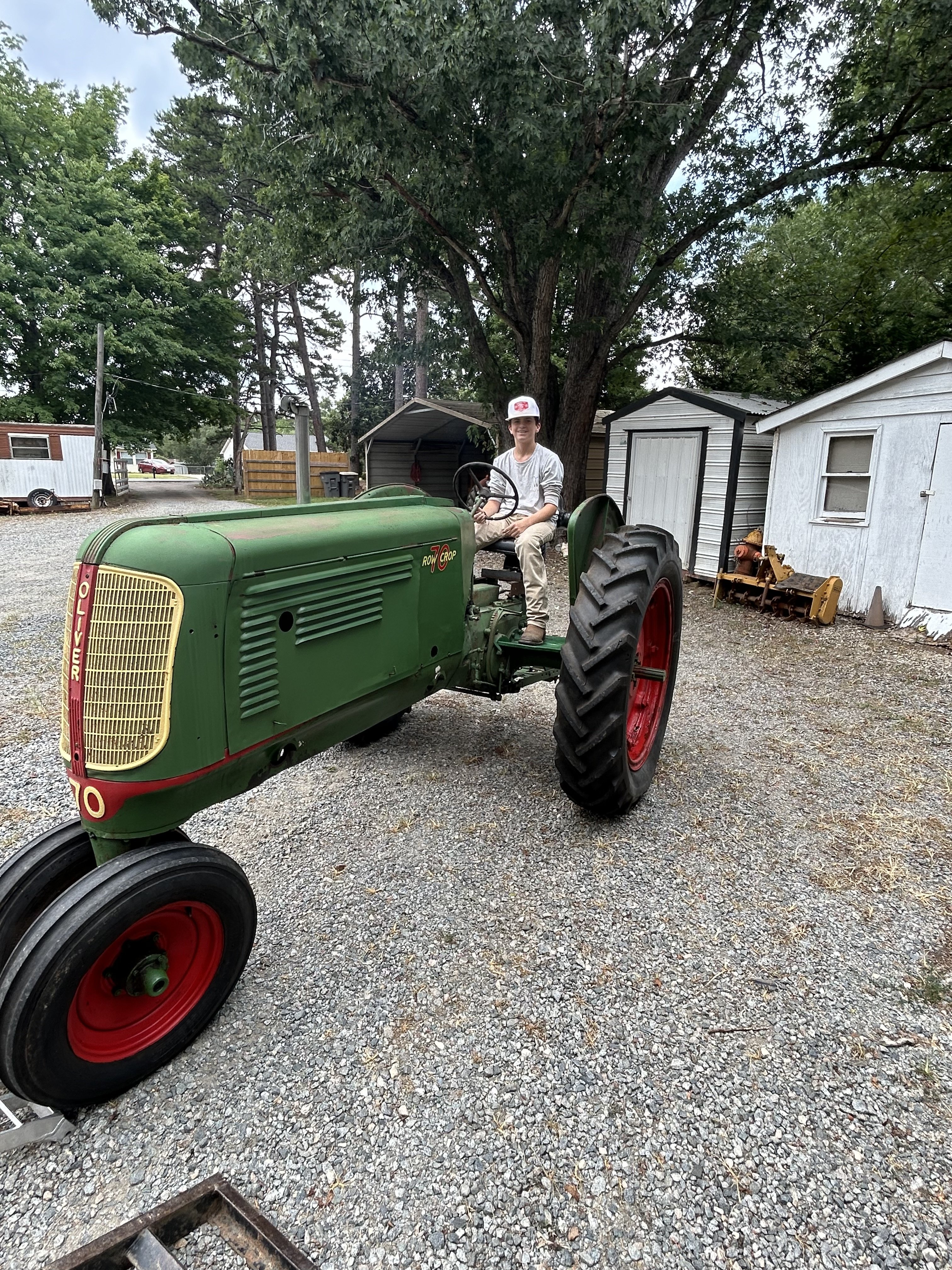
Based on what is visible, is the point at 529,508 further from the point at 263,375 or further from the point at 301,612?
the point at 263,375

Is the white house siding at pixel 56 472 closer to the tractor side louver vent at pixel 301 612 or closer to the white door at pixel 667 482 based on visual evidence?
the white door at pixel 667 482

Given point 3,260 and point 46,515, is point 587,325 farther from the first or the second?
point 3,260

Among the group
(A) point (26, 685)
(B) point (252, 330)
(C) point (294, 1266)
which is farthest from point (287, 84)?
(B) point (252, 330)

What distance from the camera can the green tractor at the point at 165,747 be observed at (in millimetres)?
1671

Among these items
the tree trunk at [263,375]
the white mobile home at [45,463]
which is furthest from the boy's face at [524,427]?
the tree trunk at [263,375]

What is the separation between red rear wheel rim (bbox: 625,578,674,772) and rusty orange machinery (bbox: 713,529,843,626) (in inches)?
178

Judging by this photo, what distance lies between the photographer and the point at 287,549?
7.05 ft

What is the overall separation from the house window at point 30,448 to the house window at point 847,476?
58.8 ft

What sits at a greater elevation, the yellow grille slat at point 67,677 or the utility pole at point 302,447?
the utility pole at point 302,447

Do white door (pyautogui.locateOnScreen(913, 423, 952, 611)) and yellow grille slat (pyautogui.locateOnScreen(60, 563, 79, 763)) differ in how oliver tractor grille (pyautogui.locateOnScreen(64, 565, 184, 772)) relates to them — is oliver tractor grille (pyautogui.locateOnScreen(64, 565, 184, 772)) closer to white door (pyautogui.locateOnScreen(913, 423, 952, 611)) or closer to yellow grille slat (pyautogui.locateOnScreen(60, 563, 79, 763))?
yellow grille slat (pyautogui.locateOnScreen(60, 563, 79, 763))

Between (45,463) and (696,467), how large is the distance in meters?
16.1

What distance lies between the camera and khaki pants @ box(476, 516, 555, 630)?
3.66 m

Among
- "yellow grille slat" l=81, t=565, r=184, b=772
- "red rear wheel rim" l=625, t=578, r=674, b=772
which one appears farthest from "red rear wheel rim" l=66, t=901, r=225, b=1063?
"red rear wheel rim" l=625, t=578, r=674, b=772

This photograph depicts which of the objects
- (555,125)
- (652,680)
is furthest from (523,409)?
(555,125)
